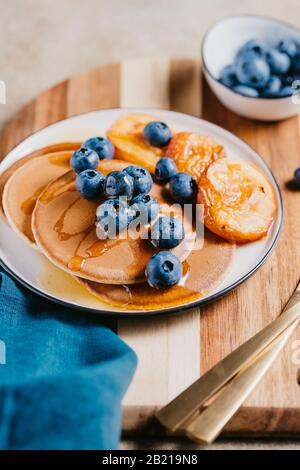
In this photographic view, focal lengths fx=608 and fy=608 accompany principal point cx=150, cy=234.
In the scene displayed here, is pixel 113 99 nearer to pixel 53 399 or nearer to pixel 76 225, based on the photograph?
pixel 76 225

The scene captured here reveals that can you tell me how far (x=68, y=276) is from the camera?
5.51 ft

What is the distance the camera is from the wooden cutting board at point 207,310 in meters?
1.54

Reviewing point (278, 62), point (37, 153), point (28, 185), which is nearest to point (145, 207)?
point (28, 185)

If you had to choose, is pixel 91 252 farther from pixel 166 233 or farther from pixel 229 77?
pixel 229 77

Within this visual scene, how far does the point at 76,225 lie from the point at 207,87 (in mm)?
912

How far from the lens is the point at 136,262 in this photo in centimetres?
165

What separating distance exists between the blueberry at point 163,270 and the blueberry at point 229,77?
87 centimetres

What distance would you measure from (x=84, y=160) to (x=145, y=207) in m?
0.25

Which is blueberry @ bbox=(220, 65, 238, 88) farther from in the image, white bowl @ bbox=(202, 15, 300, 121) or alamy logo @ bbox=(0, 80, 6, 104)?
alamy logo @ bbox=(0, 80, 6, 104)

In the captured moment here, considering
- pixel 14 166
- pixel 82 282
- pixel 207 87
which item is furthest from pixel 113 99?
pixel 82 282

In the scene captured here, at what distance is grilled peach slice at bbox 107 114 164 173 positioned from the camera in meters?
1.93

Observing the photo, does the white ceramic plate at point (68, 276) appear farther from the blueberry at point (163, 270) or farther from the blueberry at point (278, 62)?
the blueberry at point (278, 62)

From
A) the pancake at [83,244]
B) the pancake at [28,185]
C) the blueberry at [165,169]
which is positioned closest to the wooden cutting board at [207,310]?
the pancake at [83,244]

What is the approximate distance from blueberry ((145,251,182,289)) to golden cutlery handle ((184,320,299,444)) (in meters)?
0.30
